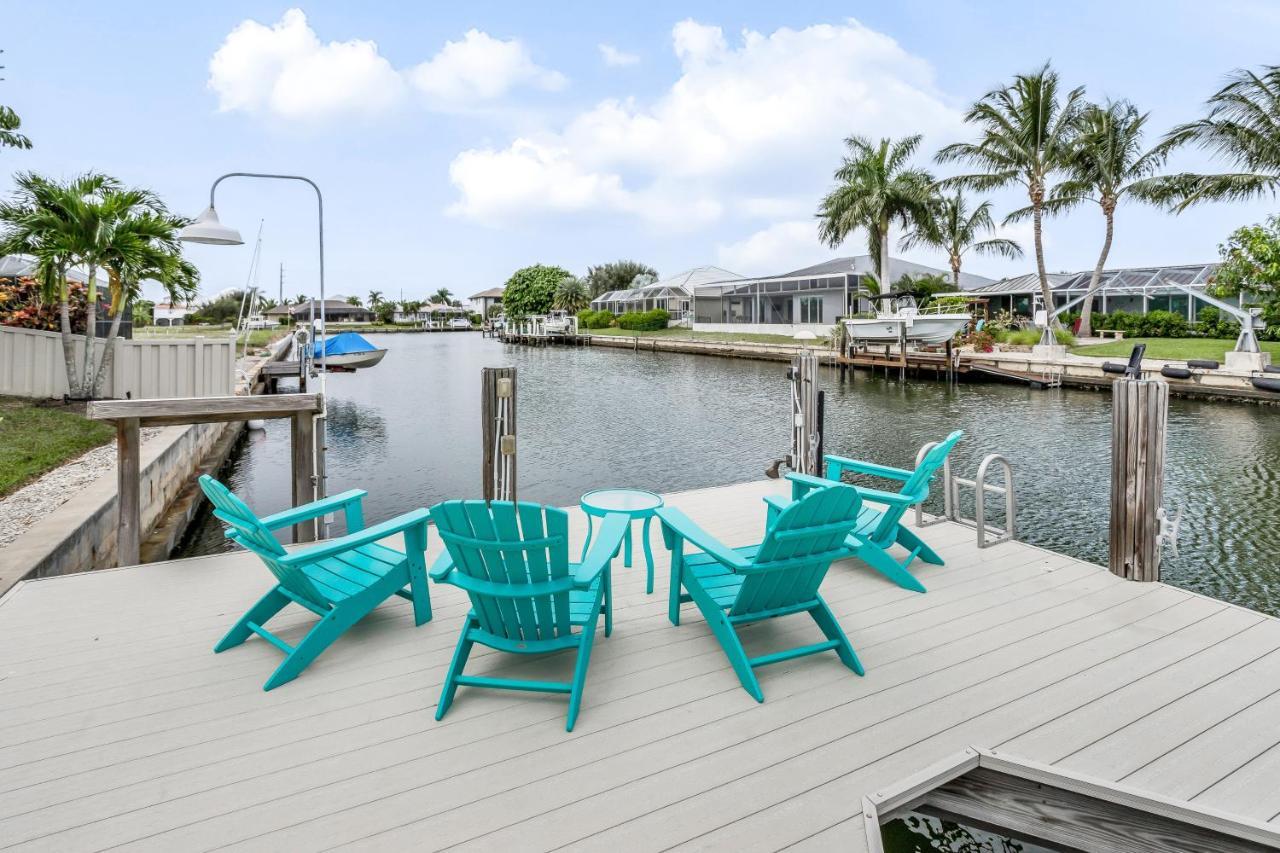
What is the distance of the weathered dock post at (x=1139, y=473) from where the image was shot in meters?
4.15

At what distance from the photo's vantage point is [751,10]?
979 inches

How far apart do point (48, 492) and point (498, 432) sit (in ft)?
15.2

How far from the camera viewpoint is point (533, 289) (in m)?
76.8

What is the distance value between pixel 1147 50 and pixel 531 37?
63.7 feet

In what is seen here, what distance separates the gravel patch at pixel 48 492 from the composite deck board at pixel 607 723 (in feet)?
7.50

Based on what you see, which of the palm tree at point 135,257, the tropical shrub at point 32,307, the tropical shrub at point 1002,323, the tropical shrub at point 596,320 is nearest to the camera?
the palm tree at point 135,257

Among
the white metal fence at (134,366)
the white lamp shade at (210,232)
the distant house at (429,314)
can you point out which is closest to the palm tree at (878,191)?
the white metal fence at (134,366)

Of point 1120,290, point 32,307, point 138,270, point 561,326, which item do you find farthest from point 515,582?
point 561,326

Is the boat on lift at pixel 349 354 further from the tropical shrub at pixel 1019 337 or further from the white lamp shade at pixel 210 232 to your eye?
the tropical shrub at pixel 1019 337

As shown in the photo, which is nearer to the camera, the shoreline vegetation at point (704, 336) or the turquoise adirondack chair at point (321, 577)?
the turquoise adirondack chair at point (321, 577)

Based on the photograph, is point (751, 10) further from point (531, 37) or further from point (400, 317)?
point (400, 317)

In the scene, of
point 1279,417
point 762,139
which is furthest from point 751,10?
point 1279,417

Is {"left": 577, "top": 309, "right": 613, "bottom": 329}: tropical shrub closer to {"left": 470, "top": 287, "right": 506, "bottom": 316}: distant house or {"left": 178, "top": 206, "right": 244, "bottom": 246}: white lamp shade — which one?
{"left": 470, "top": 287, "right": 506, "bottom": 316}: distant house

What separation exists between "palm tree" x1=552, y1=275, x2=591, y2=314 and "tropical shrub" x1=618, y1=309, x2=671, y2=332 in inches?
604
